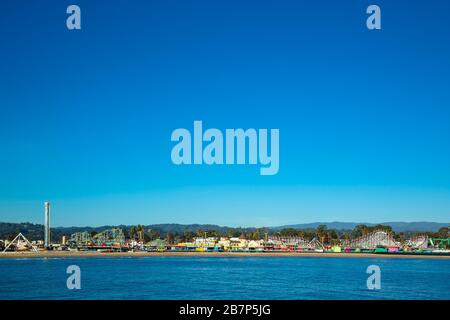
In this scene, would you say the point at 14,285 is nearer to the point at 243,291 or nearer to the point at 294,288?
the point at 243,291

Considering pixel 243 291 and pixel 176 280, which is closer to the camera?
pixel 243 291

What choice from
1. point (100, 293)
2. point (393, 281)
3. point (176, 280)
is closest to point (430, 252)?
point (393, 281)

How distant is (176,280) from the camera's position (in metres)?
65.8

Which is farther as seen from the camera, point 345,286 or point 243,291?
point 345,286

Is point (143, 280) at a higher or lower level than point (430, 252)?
higher

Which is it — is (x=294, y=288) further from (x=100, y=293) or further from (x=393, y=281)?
(x=100, y=293)

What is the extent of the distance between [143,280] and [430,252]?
143391 mm

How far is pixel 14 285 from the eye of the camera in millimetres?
58188
